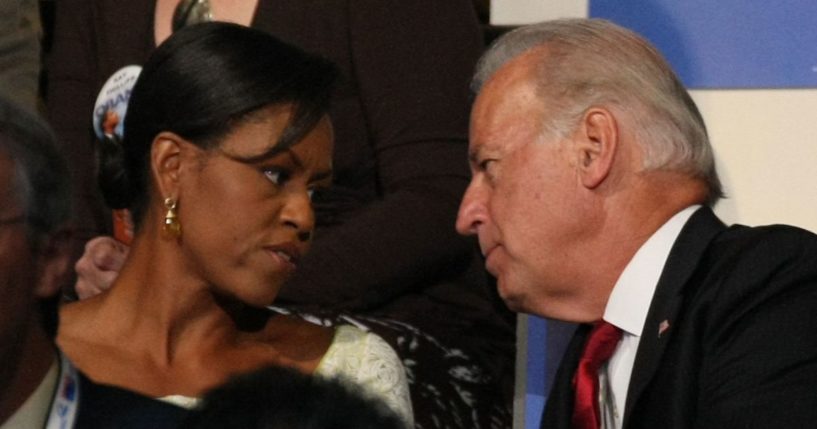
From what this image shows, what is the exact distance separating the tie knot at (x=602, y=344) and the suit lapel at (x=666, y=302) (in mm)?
146

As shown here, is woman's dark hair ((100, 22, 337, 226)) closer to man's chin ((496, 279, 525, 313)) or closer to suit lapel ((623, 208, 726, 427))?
man's chin ((496, 279, 525, 313))

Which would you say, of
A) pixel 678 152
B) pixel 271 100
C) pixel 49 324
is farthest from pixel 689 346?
pixel 49 324

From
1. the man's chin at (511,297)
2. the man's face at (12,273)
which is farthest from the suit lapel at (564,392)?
the man's face at (12,273)

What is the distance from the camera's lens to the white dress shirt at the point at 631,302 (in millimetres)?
2463

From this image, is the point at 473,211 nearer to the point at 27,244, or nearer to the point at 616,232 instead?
the point at 616,232

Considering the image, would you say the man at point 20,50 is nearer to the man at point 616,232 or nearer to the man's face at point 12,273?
the man at point 616,232

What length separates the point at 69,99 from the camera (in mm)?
3316

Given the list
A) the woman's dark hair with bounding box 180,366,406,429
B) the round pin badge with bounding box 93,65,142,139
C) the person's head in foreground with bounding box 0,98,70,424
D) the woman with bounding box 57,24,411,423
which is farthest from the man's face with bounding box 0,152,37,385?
the round pin badge with bounding box 93,65,142,139

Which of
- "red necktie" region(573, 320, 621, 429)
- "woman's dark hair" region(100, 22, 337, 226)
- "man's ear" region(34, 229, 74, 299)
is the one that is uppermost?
"man's ear" region(34, 229, 74, 299)

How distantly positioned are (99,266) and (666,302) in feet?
3.51

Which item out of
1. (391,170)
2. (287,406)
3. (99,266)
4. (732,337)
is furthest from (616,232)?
(287,406)

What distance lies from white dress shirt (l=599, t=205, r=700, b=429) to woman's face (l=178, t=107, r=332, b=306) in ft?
1.61

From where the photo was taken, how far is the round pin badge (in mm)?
2967

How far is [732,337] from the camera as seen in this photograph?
7.51ft
